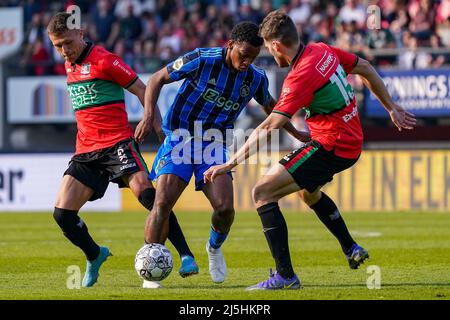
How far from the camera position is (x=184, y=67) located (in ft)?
27.7

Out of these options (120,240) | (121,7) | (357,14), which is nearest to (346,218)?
(120,240)

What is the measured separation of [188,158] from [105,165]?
2.44 ft

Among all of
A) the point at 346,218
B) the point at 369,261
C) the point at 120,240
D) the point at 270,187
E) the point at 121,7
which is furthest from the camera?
the point at 121,7

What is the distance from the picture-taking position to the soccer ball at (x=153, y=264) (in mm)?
8070

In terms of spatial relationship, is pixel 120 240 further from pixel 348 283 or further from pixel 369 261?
pixel 348 283

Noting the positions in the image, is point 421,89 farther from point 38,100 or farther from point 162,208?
point 162,208

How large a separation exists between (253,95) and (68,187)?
5.87 ft

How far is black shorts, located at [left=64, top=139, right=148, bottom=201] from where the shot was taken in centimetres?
866

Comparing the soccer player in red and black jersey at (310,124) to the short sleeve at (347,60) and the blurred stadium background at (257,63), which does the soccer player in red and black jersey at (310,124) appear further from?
the blurred stadium background at (257,63)

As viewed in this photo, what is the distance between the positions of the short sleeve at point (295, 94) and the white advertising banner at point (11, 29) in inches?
563

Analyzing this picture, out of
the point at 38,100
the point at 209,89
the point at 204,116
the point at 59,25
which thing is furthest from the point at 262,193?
the point at 38,100

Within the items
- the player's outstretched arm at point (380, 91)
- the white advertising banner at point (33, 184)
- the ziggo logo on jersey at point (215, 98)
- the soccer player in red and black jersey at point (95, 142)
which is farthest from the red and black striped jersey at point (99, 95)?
the white advertising banner at point (33, 184)

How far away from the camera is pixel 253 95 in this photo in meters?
8.85
